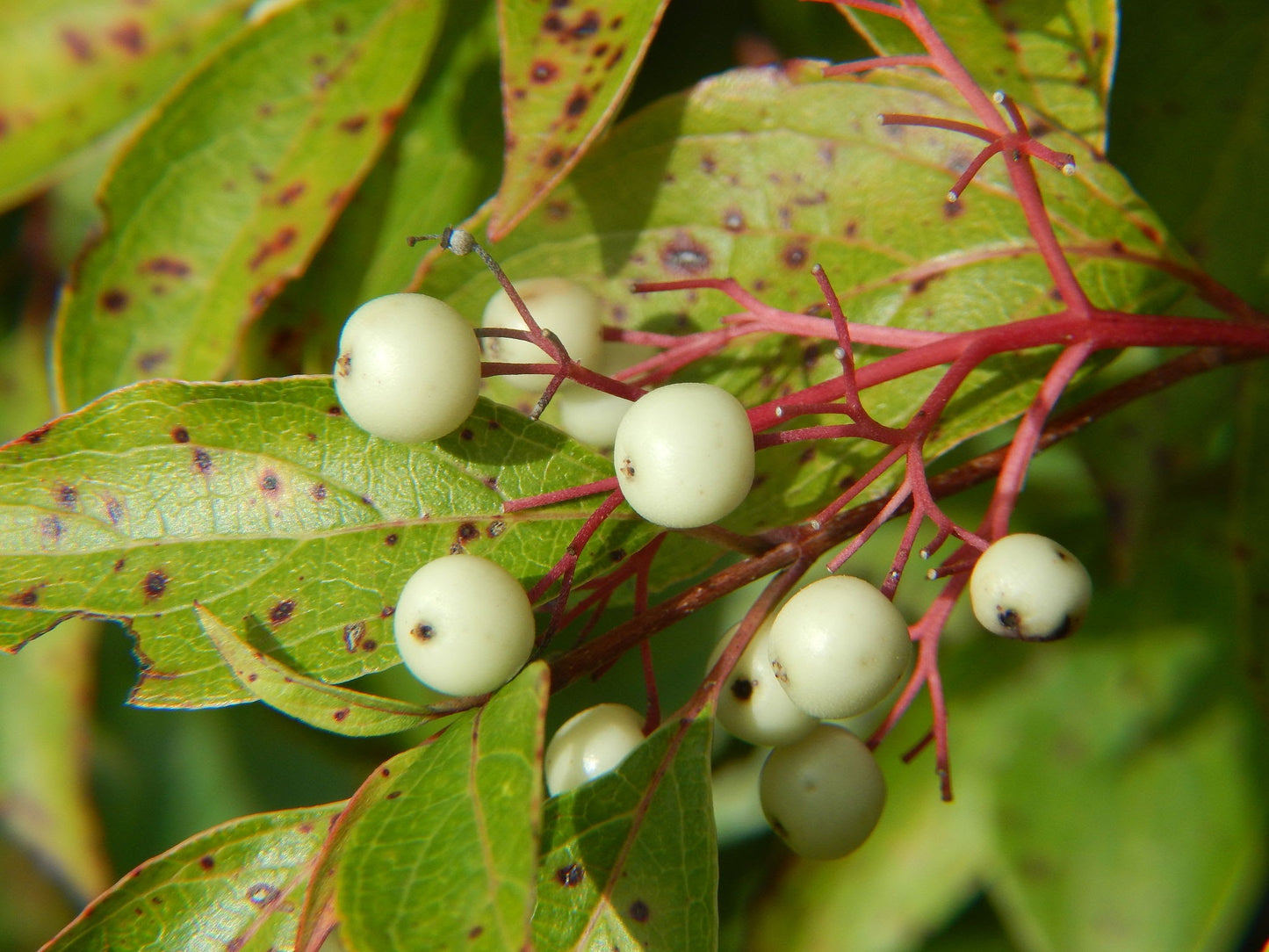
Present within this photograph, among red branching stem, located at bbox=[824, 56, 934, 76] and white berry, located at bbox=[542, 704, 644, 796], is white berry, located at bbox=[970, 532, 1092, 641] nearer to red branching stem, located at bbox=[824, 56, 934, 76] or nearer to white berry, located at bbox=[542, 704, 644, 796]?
white berry, located at bbox=[542, 704, 644, 796]

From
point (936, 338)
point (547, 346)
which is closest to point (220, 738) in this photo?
point (547, 346)

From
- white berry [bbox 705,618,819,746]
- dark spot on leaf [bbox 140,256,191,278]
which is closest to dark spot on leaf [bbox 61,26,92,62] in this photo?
dark spot on leaf [bbox 140,256,191,278]

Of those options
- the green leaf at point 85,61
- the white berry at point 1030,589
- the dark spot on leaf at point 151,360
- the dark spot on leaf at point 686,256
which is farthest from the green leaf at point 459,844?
the green leaf at point 85,61

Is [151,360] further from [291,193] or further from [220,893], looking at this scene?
Result: [220,893]

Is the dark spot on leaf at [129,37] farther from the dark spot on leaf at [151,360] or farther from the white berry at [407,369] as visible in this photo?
the white berry at [407,369]

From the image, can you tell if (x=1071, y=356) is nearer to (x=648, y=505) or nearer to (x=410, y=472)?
(x=648, y=505)

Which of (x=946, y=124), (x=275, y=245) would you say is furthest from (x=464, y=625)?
(x=275, y=245)
